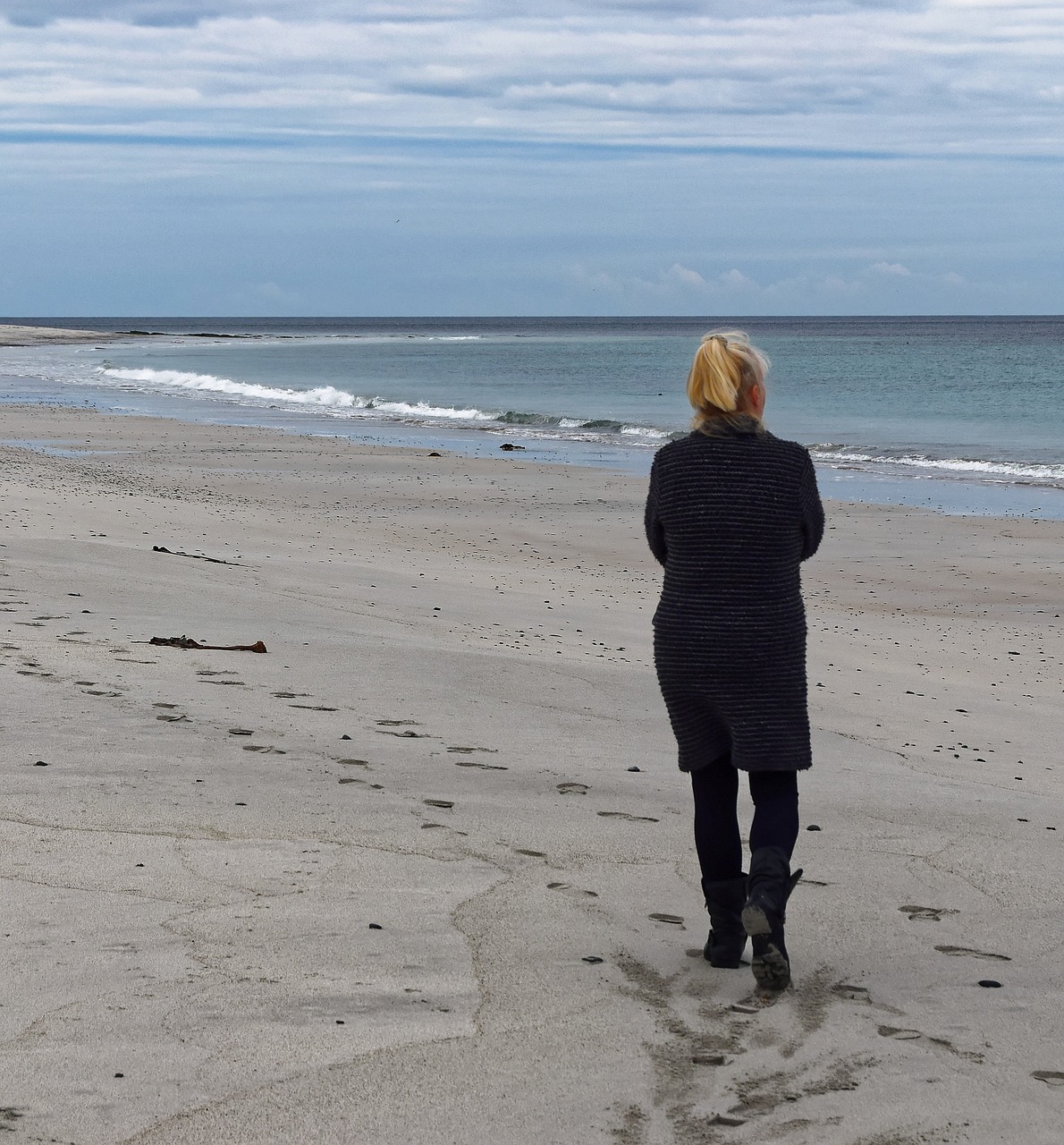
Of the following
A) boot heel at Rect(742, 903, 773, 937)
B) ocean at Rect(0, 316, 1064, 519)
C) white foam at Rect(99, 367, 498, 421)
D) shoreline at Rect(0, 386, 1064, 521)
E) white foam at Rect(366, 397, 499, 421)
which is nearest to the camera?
boot heel at Rect(742, 903, 773, 937)

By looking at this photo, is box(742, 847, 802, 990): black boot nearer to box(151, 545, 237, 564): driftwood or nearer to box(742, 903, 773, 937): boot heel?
box(742, 903, 773, 937): boot heel

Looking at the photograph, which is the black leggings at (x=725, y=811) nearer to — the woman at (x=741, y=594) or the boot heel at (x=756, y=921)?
the woman at (x=741, y=594)

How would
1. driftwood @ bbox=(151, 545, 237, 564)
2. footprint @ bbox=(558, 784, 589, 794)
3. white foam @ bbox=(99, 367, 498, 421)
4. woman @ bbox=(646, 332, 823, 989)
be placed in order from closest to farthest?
woman @ bbox=(646, 332, 823, 989)
footprint @ bbox=(558, 784, 589, 794)
driftwood @ bbox=(151, 545, 237, 564)
white foam @ bbox=(99, 367, 498, 421)

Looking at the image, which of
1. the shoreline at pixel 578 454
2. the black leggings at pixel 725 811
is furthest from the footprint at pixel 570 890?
the shoreline at pixel 578 454

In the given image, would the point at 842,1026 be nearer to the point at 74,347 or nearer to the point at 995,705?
the point at 995,705

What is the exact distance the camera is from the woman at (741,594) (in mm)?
3527

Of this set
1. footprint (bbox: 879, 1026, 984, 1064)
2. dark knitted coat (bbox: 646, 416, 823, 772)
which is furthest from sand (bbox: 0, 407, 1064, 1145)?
dark knitted coat (bbox: 646, 416, 823, 772)

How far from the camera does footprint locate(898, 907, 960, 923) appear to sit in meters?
3.98

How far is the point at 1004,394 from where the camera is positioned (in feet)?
151

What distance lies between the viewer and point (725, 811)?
3.73 m

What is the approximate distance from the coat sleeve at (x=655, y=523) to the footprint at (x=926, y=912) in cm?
128

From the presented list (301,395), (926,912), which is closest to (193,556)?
(926,912)

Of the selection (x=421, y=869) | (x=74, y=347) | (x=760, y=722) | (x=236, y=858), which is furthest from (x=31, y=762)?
(x=74, y=347)

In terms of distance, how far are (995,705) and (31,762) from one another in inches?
197
